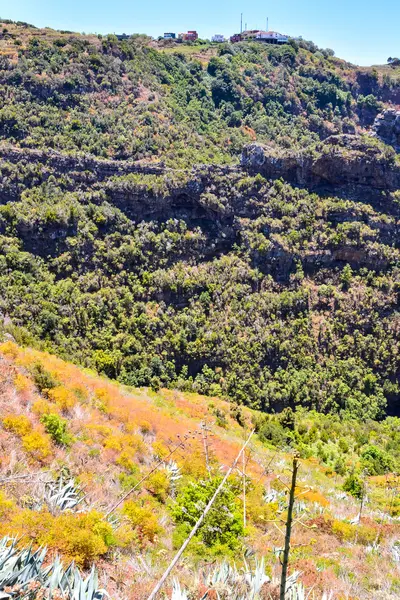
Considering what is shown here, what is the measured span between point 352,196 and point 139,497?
43733 millimetres

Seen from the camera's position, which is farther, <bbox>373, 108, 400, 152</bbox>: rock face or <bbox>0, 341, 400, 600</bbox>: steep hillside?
<bbox>373, 108, 400, 152</bbox>: rock face

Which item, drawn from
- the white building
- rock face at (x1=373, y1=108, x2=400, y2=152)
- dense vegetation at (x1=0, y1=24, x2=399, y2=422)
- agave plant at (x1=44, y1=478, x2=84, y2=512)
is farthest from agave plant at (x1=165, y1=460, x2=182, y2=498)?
the white building

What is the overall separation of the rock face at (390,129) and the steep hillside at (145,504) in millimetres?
60941

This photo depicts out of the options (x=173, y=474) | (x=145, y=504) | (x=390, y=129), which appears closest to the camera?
(x=145, y=504)

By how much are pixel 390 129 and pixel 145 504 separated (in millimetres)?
71209

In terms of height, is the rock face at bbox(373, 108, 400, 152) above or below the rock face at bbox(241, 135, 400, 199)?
above

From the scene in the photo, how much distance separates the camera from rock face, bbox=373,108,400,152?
63469 mm

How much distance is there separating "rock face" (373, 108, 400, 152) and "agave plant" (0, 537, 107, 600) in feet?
238

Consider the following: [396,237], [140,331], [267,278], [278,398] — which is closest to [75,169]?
[140,331]

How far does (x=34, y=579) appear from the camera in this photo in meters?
5.33

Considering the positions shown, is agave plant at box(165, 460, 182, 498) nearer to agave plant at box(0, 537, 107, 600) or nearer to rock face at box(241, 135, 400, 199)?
agave plant at box(0, 537, 107, 600)

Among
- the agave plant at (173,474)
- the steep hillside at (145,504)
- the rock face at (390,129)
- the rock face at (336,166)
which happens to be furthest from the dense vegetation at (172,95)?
the agave plant at (173,474)

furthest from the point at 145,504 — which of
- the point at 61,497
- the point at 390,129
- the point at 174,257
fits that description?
the point at 390,129

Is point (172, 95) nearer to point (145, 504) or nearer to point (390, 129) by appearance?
point (390, 129)
